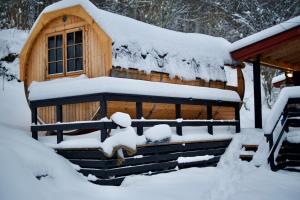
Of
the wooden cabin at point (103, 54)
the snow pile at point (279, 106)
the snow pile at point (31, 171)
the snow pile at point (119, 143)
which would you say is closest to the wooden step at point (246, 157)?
the snow pile at point (279, 106)

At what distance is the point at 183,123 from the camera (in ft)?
36.6

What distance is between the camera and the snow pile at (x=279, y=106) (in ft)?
31.8

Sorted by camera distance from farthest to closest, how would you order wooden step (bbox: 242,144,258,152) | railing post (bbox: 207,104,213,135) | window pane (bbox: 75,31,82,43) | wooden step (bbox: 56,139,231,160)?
1. railing post (bbox: 207,104,213,135)
2. wooden step (bbox: 242,144,258,152)
3. window pane (bbox: 75,31,82,43)
4. wooden step (bbox: 56,139,231,160)

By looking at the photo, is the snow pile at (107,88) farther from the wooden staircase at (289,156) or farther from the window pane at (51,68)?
the wooden staircase at (289,156)

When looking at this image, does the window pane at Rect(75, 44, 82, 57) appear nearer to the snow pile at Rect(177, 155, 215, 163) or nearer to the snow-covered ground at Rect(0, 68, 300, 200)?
the snow-covered ground at Rect(0, 68, 300, 200)

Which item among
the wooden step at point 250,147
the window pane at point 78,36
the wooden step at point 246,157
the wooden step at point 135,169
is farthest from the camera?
the wooden step at point 250,147

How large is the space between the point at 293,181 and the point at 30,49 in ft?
27.8

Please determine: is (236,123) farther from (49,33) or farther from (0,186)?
(0,186)

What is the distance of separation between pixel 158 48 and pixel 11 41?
42.2 ft

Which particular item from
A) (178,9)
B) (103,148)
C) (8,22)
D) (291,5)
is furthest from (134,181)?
(178,9)

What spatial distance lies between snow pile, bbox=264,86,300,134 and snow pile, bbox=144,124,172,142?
8.61ft

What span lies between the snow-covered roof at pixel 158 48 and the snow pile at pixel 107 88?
525 millimetres

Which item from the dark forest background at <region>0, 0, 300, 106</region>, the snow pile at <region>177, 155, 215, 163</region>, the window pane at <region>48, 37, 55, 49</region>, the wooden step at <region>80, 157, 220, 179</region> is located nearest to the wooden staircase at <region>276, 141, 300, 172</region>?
the snow pile at <region>177, 155, 215, 163</region>

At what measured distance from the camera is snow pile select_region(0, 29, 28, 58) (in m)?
20.1
